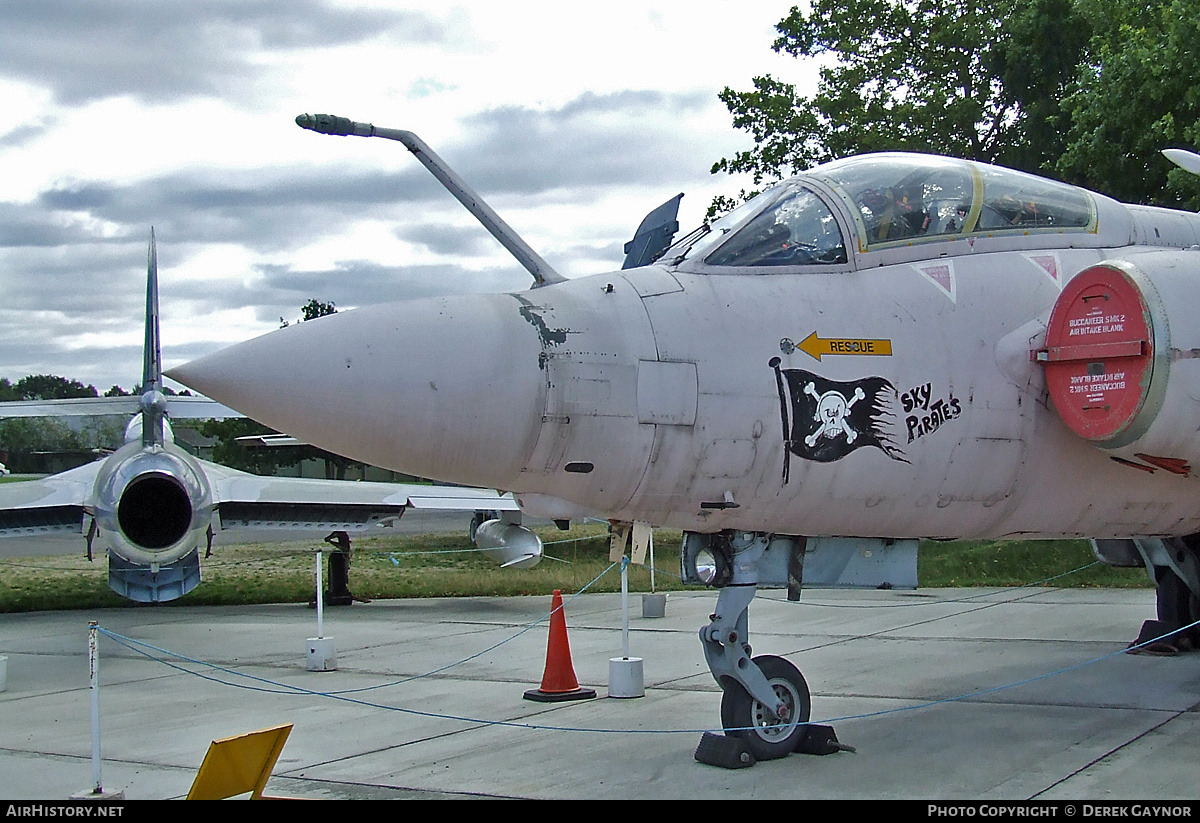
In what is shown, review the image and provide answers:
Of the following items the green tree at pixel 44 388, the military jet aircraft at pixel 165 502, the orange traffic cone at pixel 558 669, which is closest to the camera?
the orange traffic cone at pixel 558 669

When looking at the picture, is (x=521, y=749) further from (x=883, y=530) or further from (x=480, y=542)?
(x=480, y=542)

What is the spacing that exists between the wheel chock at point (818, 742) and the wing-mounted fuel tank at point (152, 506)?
9.44m

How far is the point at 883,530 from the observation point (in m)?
5.74

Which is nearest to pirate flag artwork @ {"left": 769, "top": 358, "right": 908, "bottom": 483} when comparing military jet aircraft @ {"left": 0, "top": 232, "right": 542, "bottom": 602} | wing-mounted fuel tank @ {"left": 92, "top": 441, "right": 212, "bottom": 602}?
military jet aircraft @ {"left": 0, "top": 232, "right": 542, "bottom": 602}

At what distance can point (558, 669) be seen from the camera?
848 cm

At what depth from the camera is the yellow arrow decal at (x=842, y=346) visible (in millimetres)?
5367

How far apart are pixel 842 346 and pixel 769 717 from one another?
75.9 inches

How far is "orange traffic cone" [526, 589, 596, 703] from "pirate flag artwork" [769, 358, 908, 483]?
3565mm

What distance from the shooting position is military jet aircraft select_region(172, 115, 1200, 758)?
4641 mm

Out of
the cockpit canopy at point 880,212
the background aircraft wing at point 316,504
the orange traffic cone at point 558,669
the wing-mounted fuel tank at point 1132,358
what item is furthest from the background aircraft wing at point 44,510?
the wing-mounted fuel tank at point 1132,358

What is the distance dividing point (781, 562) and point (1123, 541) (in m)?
4.21

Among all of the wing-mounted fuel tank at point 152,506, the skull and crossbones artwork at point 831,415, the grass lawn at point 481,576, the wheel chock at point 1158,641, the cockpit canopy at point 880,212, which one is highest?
the cockpit canopy at point 880,212

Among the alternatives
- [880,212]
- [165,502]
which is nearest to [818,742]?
[880,212]

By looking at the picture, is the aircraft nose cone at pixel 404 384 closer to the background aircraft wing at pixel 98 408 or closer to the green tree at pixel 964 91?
the background aircraft wing at pixel 98 408
